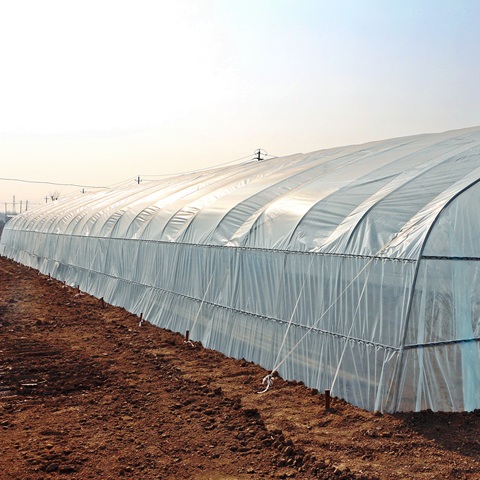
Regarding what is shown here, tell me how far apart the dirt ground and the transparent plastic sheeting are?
0.57 meters

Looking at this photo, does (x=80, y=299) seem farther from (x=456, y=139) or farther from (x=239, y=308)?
(x=456, y=139)

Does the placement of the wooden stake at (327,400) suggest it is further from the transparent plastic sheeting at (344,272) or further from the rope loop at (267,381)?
the rope loop at (267,381)

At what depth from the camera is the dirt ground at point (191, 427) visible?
6.80m

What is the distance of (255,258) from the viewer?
1230 centimetres

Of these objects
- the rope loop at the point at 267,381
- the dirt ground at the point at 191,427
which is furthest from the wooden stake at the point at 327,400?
the rope loop at the point at 267,381

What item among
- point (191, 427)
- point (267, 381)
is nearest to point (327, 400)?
point (267, 381)

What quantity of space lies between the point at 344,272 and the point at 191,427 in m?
3.90

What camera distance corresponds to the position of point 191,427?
8242mm

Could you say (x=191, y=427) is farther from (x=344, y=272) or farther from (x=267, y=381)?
(x=344, y=272)

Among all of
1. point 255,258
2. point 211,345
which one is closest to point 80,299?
point 211,345

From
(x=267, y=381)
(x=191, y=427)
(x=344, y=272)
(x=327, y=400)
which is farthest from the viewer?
(x=267, y=381)

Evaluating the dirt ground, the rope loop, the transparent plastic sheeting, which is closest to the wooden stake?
the dirt ground

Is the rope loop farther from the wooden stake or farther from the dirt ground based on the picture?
the wooden stake

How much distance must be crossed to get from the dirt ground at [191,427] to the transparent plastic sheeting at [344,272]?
1.88 feet
